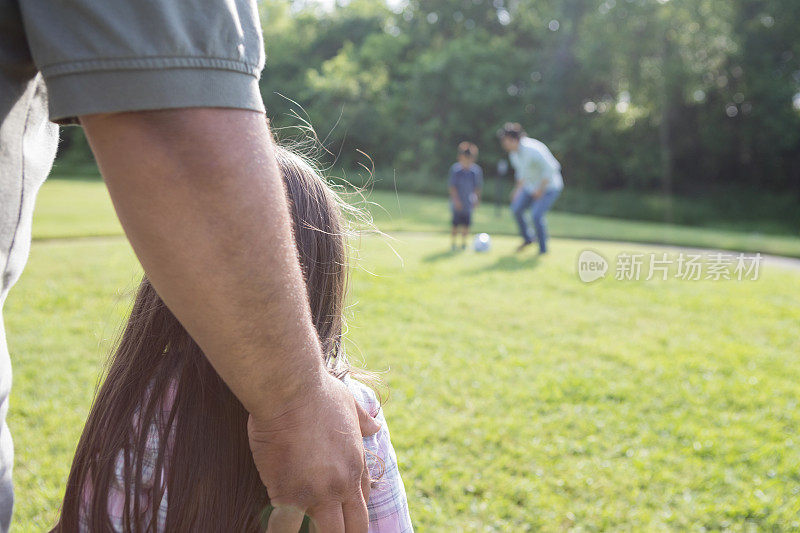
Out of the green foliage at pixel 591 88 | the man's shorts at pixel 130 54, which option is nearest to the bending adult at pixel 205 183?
the man's shorts at pixel 130 54

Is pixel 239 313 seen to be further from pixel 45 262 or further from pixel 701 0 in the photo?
pixel 701 0

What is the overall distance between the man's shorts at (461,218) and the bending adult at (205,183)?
8528 mm

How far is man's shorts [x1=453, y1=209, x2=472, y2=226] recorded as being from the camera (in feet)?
A: 30.0

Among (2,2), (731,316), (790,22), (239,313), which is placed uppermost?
(790,22)

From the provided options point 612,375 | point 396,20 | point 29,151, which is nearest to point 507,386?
point 612,375

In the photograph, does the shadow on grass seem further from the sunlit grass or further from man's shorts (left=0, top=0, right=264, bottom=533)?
man's shorts (left=0, top=0, right=264, bottom=533)

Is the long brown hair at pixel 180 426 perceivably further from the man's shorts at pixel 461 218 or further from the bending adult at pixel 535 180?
the man's shorts at pixel 461 218

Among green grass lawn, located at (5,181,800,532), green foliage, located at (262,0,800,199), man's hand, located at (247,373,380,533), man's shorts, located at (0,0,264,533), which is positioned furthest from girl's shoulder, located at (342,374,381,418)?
green foliage, located at (262,0,800,199)

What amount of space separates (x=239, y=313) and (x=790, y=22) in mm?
26629

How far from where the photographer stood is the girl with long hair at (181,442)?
1.00 meters

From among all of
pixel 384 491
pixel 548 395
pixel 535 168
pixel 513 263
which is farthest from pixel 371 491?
pixel 535 168

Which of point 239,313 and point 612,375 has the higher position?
point 239,313

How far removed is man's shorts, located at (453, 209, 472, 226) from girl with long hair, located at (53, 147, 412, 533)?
810 cm

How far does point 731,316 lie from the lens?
548 centimetres
